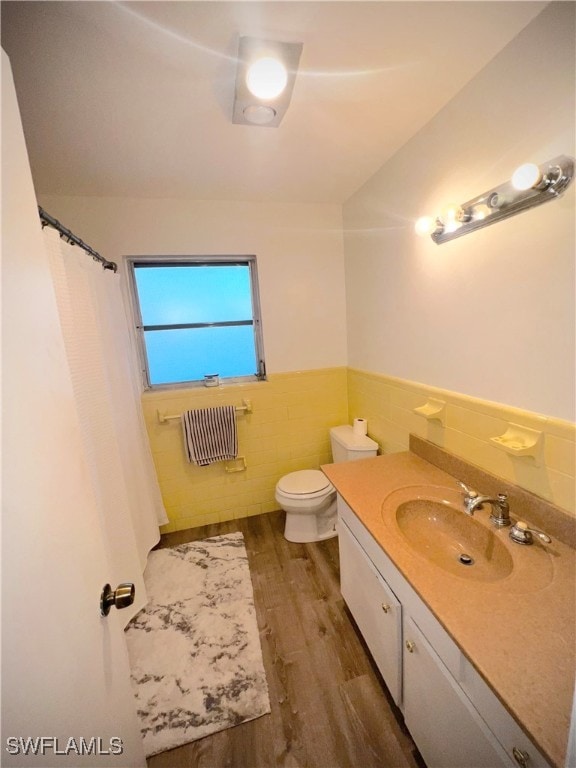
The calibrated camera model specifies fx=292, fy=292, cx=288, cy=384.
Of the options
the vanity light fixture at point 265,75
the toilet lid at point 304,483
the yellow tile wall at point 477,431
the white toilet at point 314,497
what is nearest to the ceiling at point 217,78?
the vanity light fixture at point 265,75

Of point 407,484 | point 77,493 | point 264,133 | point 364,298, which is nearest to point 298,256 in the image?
point 364,298

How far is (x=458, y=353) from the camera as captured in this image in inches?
51.4

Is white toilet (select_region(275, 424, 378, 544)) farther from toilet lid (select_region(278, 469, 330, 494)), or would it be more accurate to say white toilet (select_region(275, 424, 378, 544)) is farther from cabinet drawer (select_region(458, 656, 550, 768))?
cabinet drawer (select_region(458, 656, 550, 768))

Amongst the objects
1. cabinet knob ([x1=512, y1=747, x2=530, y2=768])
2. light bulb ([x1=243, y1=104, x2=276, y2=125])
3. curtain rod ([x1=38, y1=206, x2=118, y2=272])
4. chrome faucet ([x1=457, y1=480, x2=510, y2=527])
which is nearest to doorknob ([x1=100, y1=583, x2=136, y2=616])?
cabinet knob ([x1=512, y1=747, x2=530, y2=768])

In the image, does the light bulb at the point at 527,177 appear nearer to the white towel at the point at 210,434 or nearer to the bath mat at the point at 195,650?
the white towel at the point at 210,434

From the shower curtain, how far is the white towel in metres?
0.28

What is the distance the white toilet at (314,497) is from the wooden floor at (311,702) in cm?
32

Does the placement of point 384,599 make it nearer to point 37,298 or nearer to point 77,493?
point 77,493

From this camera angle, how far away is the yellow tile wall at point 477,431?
3.09 ft

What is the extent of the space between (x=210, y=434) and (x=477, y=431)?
163 centimetres

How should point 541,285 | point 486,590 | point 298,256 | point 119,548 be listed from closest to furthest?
point 486,590 → point 541,285 → point 119,548 → point 298,256

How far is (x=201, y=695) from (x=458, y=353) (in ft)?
6.10

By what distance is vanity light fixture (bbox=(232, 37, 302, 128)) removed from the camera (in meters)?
0.89

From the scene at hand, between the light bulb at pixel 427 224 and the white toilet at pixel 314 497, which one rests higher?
the light bulb at pixel 427 224
